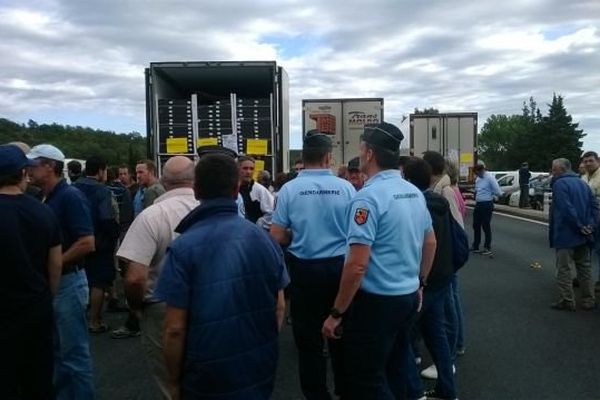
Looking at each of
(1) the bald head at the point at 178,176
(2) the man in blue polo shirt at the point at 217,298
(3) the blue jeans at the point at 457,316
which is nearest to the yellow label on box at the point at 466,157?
(3) the blue jeans at the point at 457,316

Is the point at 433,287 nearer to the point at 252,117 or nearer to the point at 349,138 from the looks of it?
the point at 252,117

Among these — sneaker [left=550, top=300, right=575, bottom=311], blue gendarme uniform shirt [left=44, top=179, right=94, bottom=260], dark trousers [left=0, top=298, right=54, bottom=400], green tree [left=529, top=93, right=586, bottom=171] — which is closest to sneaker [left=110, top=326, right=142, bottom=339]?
blue gendarme uniform shirt [left=44, top=179, right=94, bottom=260]

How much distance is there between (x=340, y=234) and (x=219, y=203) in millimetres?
1804

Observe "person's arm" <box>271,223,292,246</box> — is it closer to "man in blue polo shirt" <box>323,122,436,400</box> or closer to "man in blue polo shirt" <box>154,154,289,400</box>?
"man in blue polo shirt" <box>323,122,436,400</box>

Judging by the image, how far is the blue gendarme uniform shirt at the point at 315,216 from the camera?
4301 millimetres

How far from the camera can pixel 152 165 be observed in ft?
24.7

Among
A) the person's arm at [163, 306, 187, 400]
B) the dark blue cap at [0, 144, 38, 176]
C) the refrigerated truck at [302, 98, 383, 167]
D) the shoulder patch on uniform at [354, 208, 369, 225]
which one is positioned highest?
the refrigerated truck at [302, 98, 383, 167]

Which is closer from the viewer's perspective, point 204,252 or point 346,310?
point 204,252

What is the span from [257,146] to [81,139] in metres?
31.6

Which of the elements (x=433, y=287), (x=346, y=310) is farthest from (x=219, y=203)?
(x=433, y=287)

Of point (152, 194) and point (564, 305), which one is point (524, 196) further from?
point (152, 194)

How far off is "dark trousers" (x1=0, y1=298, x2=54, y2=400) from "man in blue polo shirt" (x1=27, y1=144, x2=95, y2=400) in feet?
1.82

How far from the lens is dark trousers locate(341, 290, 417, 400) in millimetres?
3457

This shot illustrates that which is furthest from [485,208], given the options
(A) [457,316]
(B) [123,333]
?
(B) [123,333]
